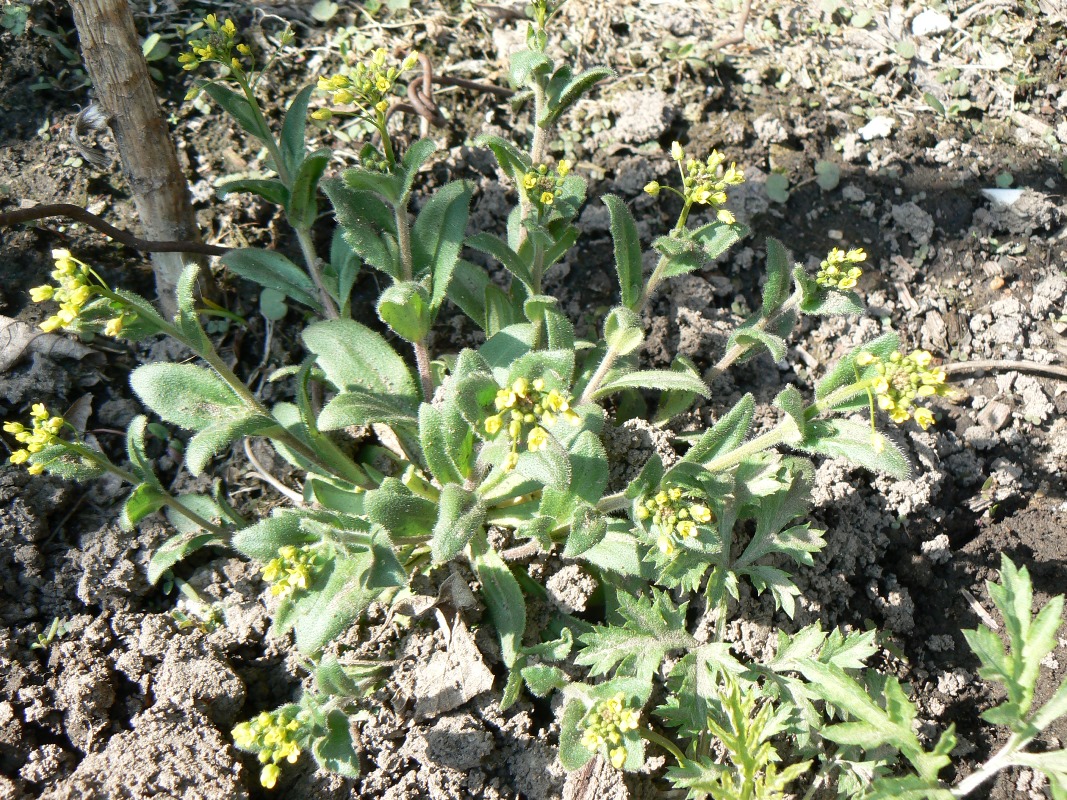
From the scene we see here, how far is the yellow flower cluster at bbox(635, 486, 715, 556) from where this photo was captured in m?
2.54

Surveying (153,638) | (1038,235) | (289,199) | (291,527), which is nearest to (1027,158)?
(1038,235)

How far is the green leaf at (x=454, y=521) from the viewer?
254 centimetres

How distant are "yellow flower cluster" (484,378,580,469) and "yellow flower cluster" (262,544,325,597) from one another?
727 mm

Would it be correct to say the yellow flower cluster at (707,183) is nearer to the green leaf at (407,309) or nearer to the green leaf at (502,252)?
the green leaf at (502,252)

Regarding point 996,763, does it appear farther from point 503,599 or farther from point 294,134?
point 294,134

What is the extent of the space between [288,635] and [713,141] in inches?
125

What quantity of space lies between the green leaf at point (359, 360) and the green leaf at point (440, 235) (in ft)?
1.01

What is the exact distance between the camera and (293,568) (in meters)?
2.58

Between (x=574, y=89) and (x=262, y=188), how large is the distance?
125 centimetres

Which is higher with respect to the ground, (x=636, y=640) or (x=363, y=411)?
(x=363, y=411)

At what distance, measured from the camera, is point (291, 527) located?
2.73 m

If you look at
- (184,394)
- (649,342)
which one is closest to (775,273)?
(649,342)

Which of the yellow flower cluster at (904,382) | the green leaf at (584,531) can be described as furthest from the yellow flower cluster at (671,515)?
the yellow flower cluster at (904,382)

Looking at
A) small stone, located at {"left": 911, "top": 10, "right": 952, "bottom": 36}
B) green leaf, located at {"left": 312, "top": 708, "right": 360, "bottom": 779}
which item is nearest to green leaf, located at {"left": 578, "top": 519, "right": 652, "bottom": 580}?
green leaf, located at {"left": 312, "top": 708, "right": 360, "bottom": 779}
